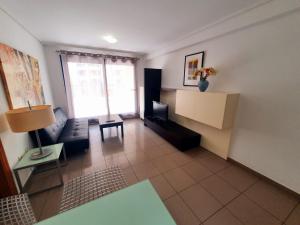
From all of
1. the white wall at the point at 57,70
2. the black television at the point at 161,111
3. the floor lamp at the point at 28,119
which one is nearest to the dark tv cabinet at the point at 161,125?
the black television at the point at 161,111

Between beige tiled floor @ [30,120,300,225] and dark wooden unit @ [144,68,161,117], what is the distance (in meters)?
1.54

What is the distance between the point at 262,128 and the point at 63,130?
12.6ft

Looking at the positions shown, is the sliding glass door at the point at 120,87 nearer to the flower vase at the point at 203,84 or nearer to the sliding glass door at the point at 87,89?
the sliding glass door at the point at 87,89

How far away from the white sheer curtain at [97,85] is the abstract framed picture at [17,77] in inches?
51.5

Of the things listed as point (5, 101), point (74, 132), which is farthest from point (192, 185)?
point (5, 101)

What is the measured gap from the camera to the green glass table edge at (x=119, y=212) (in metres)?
0.76

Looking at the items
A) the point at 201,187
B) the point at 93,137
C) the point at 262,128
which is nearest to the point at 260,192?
the point at 201,187

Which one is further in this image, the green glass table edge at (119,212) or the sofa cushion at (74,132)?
the sofa cushion at (74,132)

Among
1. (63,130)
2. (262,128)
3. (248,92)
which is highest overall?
(248,92)

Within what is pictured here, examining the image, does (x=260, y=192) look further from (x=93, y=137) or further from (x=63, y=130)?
(x=63, y=130)

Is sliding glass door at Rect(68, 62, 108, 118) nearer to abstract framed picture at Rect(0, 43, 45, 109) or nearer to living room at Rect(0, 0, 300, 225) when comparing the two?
living room at Rect(0, 0, 300, 225)

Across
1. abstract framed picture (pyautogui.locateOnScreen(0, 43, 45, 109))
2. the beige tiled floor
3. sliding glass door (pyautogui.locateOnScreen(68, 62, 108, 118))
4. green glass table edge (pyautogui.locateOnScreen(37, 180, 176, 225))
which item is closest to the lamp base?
the beige tiled floor

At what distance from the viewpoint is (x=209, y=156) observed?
2.46 metres

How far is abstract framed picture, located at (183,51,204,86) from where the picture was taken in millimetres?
2648
